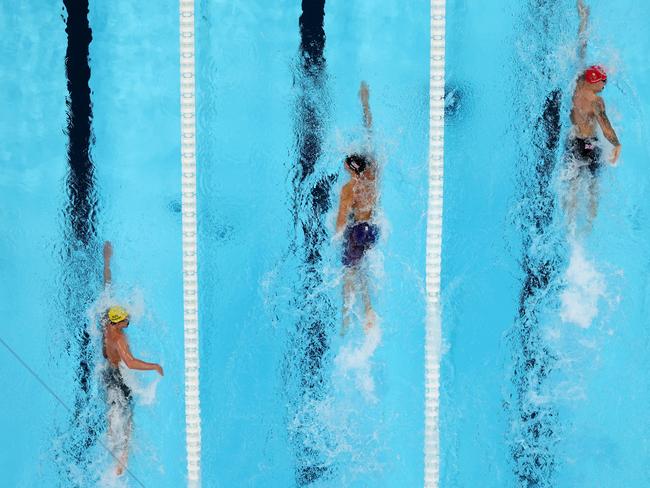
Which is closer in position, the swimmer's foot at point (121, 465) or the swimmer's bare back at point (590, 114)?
the swimmer's bare back at point (590, 114)

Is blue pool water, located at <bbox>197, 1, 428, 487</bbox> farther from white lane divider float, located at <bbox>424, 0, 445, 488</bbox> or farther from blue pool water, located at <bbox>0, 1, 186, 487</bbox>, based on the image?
blue pool water, located at <bbox>0, 1, 186, 487</bbox>

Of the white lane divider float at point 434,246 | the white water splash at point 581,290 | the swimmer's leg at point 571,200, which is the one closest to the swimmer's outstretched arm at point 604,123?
the swimmer's leg at point 571,200

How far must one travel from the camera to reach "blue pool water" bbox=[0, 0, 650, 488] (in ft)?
14.2

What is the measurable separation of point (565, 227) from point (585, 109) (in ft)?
2.33

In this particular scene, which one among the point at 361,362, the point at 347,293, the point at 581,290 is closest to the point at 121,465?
the point at 361,362

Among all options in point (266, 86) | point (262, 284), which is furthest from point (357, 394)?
point (266, 86)

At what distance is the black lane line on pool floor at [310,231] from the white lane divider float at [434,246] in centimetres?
61

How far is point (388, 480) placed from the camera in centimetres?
441

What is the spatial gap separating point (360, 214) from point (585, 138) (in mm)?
1425

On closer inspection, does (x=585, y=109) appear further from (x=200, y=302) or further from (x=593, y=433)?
(x=200, y=302)

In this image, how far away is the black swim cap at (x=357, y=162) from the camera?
14.1 ft

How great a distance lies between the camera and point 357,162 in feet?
14.1

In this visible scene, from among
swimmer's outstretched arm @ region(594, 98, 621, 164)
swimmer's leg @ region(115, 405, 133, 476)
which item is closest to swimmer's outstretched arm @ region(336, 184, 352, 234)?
swimmer's outstretched arm @ region(594, 98, 621, 164)

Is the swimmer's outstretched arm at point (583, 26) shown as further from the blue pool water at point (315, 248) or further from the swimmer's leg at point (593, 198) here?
the swimmer's leg at point (593, 198)
